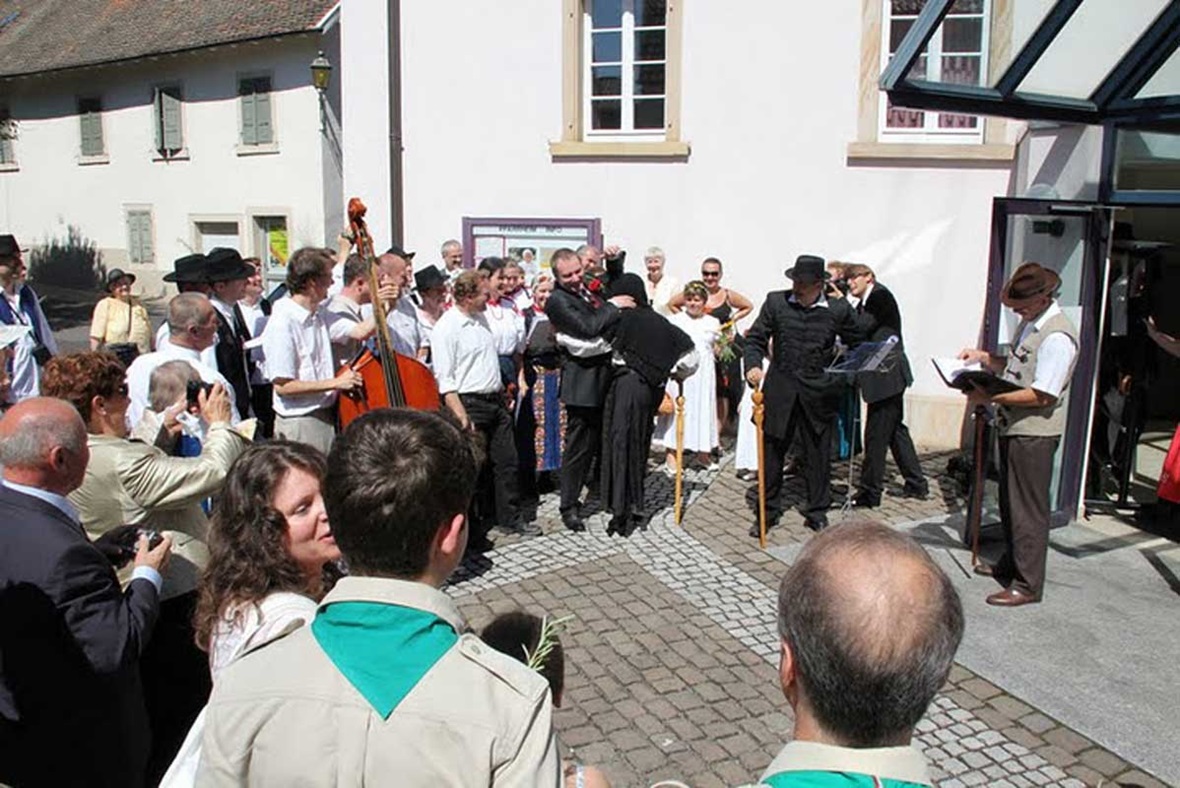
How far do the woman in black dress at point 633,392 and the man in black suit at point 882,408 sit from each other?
5.20 feet

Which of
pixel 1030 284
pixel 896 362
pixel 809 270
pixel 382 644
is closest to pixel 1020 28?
pixel 1030 284

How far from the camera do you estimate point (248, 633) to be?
8.11ft

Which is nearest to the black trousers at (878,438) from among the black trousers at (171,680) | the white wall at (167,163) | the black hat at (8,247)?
the black trousers at (171,680)

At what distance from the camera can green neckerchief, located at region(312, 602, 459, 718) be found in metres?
1.62

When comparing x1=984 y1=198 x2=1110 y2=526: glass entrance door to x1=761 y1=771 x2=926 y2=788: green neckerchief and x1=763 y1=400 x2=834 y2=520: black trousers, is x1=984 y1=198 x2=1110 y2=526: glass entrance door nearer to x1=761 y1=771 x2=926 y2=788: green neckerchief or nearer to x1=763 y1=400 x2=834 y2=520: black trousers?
x1=763 y1=400 x2=834 y2=520: black trousers

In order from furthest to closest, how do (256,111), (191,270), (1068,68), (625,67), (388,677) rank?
1. (256,111)
2. (625,67)
3. (1068,68)
4. (191,270)
5. (388,677)

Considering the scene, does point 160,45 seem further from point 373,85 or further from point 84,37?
point 373,85

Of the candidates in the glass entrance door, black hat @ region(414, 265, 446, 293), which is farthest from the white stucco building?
the glass entrance door

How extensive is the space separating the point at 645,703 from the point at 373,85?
974cm

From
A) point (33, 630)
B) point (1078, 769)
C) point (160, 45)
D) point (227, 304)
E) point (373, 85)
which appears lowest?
point (1078, 769)

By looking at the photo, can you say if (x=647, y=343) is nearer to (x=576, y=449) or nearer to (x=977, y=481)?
(x=576, y=449)

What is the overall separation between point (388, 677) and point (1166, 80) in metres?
7.12

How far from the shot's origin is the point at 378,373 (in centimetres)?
591

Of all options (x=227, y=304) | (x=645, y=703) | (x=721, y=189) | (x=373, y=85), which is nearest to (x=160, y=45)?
(x=373, y=85)
